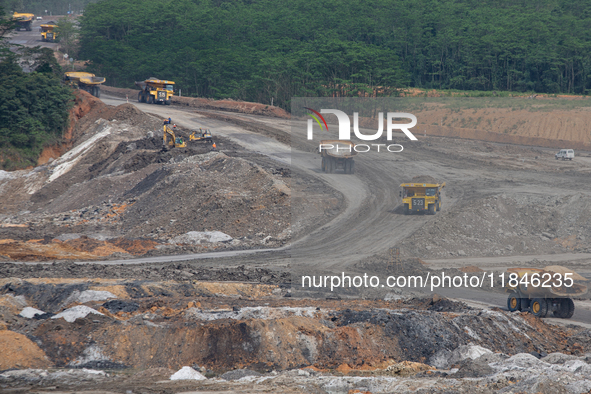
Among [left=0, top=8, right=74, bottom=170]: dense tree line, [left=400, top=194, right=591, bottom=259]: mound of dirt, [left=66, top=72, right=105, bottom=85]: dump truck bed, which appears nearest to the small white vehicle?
[left=400, top=194, right=591, bottom=259]: mound of dirt

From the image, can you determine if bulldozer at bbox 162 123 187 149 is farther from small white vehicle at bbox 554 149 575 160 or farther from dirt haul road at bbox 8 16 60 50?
dirt haul road at bbox 8 16 60 50

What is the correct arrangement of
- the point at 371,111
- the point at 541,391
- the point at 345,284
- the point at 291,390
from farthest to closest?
the point at 371,111 < the point at 345,284 < the point at 291,390 < the point at 541,391

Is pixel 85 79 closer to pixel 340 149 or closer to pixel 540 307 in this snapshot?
pixel 340 149

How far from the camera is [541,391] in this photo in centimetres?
1105

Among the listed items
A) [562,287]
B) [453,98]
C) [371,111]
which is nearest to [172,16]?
[453,98]

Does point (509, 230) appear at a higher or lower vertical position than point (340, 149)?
lower

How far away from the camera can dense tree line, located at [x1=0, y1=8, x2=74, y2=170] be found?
47.8 meters

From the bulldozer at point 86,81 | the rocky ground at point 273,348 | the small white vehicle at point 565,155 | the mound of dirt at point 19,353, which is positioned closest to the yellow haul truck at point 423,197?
the rocky ground at point 273,348

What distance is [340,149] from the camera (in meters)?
33.2

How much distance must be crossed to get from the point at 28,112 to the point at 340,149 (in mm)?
31370

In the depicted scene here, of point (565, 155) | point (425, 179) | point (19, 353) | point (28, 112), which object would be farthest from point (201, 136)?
point (19, 353)

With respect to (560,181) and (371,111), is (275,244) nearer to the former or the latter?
(371,111)

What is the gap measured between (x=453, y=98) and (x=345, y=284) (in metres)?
44.2

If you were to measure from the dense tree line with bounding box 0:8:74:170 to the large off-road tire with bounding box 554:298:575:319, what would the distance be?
43.5m
